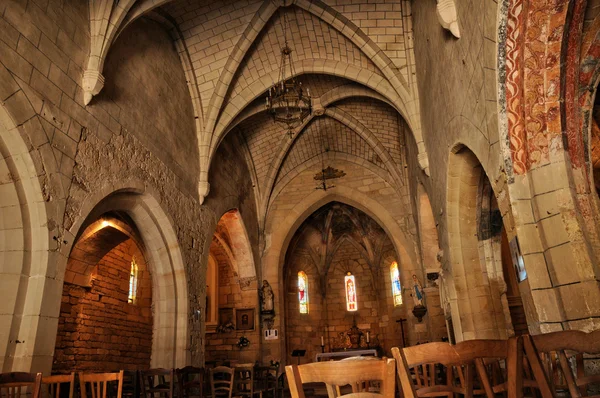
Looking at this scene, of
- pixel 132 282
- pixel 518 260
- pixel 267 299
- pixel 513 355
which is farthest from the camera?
pixel 267 299

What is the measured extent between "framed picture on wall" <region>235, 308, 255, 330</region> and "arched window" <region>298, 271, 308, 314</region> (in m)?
4.73

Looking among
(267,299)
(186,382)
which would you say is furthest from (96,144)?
(267,299)

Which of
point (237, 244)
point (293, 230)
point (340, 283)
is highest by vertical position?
point (293, 230)

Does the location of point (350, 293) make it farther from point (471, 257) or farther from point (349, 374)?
point (349, 374)

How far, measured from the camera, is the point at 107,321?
10.9m

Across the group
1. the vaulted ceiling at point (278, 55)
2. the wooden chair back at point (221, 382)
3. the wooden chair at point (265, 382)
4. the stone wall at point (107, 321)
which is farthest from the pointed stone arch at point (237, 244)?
the wooden chair back at point (221, 382)

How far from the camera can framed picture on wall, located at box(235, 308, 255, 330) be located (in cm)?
1293

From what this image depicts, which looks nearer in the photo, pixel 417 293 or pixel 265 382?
pixel 265 382

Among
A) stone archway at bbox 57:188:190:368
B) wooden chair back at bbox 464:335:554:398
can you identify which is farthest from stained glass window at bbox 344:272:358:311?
wooden chair back at bbox 464:335:554:398

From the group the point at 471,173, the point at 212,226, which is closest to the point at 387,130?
the point at 212,226

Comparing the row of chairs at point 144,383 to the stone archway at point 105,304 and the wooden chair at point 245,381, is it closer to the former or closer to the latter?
the wooden chair at point 245,381

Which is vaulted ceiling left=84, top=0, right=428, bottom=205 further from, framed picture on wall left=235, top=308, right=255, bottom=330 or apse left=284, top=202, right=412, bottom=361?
apse left=284, top=202, right=412, bottom=361

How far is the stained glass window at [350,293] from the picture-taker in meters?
18.2

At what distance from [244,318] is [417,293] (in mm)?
4986
